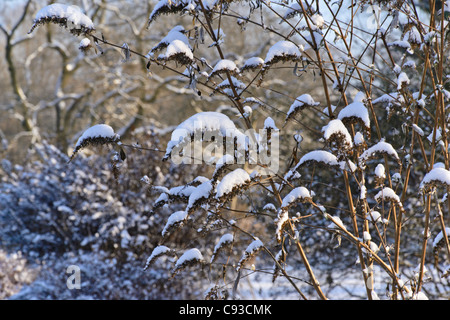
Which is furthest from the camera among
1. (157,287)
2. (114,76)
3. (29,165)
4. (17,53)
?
(17,53)

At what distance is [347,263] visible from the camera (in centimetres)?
471

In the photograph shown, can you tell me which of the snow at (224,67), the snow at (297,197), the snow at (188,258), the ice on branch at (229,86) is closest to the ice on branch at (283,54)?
the snow at (224,67)

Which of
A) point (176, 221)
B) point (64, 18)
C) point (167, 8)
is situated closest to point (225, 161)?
point (176, 221)

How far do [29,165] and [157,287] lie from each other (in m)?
3.85

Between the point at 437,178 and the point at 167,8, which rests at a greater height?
the point at 167,8

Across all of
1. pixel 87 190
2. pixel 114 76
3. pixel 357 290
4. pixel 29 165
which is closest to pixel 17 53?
pixel 114 76

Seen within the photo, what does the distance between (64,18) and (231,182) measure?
84 centimetres

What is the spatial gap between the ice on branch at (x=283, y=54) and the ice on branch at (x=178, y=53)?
28cm

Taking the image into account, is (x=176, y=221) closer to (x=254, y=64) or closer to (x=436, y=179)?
(x=254, y=64)

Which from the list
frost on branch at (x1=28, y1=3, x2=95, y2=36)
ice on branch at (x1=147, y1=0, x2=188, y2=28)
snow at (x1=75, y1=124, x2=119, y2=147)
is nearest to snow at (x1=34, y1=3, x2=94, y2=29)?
frost on branch at (x1=28, y1=3, x2=95, y2=36)

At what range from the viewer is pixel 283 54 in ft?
5.40

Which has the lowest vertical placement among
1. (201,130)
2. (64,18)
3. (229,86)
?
(201,130)

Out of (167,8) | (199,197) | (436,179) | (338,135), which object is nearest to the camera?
(338,135)
